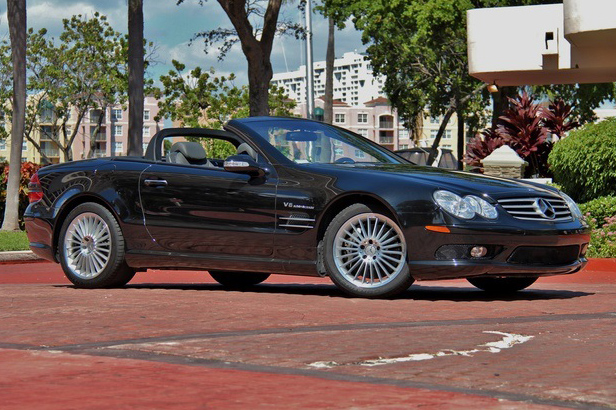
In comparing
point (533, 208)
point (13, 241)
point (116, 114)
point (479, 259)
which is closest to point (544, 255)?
point (533, 208)

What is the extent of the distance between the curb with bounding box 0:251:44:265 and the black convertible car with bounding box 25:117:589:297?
23.1ft

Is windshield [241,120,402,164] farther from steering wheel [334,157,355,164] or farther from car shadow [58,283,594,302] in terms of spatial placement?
car shadow [58,283,594,302]

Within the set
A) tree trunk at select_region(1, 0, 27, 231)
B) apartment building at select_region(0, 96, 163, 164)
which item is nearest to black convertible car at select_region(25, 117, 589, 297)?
tree trunk at select_region(1, 0, 27, 231)

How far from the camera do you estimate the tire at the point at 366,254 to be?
8664mm

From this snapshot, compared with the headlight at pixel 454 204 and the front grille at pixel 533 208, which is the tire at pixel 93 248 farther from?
the front grille at pixel 533 208

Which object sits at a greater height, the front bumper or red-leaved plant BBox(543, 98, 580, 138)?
red-leaved plant BBox(543, 98, 580, 138)

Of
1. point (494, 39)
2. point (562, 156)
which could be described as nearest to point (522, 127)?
point (494, 39)

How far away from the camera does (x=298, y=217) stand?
357 inches

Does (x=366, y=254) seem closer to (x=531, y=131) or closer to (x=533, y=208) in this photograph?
(x=533, y=208)

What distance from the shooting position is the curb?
17625 millimetres

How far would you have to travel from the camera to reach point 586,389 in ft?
16.3

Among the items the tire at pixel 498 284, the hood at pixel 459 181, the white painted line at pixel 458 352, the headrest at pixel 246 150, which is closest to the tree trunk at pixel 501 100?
the tire at pixel 498 284

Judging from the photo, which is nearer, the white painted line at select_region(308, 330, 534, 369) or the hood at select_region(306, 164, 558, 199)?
the white painted line at select_region(308, 330, 534, 369)

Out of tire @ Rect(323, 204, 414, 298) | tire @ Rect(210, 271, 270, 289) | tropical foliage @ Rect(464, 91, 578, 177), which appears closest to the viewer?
tire @ Rect(323, 204, 414, 298)
